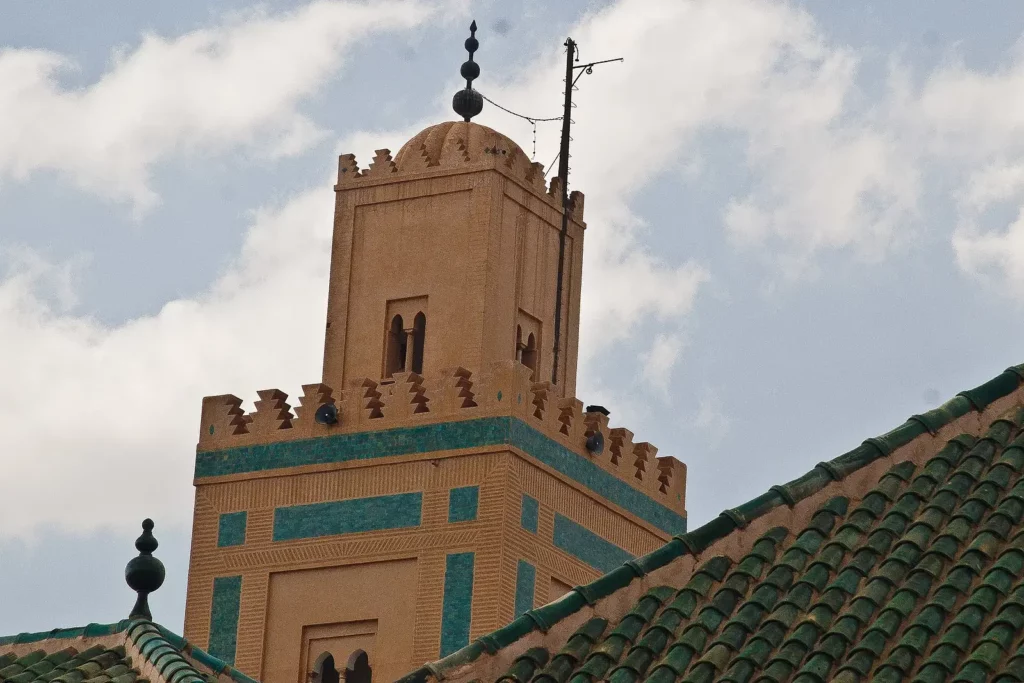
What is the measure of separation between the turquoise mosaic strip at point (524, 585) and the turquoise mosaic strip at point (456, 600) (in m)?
0.37

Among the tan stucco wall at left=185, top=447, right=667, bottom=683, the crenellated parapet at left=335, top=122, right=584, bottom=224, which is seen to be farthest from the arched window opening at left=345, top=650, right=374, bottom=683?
the crenellated parapet at left=335, top=122, right=584, bottom=224

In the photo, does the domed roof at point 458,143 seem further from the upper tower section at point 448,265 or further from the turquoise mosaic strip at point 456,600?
the turquoise mosaic strip at point 456,600

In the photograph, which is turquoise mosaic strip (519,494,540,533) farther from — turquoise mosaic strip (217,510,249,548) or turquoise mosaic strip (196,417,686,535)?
turquoise mosaic strip (217,510,249,548)

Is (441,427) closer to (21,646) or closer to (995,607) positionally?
(21,646)

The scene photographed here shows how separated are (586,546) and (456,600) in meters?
1.53

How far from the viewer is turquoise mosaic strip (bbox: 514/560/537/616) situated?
22547mm

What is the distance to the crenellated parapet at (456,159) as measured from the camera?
2431cm

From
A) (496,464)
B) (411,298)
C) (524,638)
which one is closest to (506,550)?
(496,464)

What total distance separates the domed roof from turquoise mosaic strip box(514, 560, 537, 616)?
3705 mm

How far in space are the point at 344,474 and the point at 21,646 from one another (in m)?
10.2

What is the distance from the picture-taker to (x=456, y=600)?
22578mm

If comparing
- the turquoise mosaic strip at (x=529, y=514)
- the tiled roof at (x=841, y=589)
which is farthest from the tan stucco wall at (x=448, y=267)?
the tiled roof at (x=841, y=589)

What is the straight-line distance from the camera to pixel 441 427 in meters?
23.2

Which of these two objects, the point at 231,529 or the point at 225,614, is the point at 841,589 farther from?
the point at 231,529
